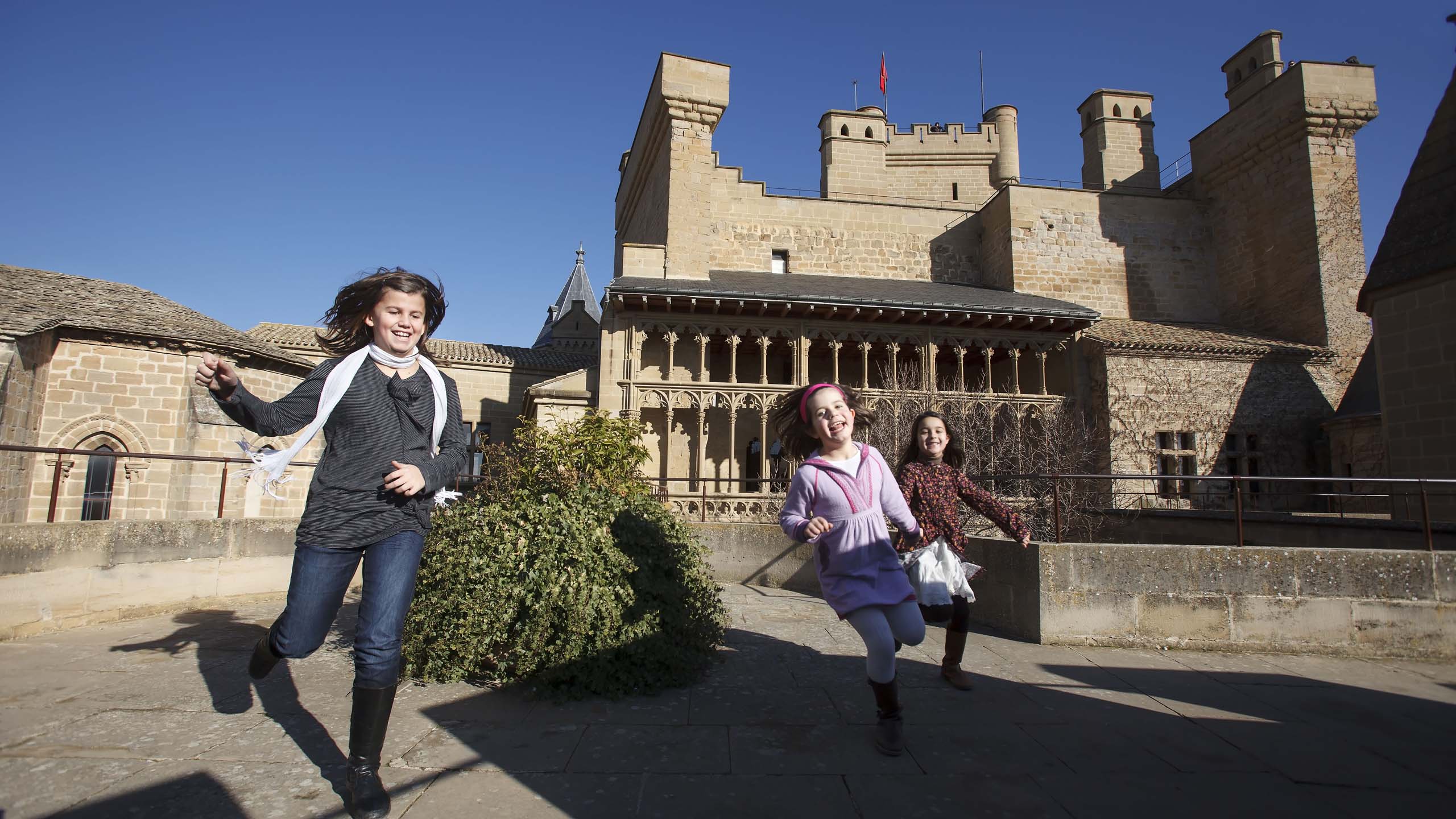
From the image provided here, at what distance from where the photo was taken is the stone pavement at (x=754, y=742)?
2477 mm

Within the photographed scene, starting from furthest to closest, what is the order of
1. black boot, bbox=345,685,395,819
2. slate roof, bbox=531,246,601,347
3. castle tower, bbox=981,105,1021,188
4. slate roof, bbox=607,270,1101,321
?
slate roof, bbox=531,246,601,347
castle tower, bbox=981,105,1021,188
slate roof, bbox=607,270,1101,321
black boot, bbox=345,685,395,819

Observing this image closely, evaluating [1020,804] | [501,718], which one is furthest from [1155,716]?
[501,718]

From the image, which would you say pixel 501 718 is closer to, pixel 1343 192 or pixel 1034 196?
pixel 1034 196

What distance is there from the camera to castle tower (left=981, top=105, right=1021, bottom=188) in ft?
99.5

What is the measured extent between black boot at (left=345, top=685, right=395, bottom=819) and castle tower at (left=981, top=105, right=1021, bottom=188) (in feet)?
106

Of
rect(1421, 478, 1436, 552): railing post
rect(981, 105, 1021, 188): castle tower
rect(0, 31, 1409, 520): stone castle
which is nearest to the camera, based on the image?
rect(1421, 478, 1436, 552): railing post

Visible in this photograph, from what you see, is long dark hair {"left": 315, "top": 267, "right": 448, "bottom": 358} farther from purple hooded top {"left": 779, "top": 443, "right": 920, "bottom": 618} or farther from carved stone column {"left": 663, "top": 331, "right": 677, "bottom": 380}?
carved stone column {"left": 663, "top": 331, "right": 677, "bottom": 380}

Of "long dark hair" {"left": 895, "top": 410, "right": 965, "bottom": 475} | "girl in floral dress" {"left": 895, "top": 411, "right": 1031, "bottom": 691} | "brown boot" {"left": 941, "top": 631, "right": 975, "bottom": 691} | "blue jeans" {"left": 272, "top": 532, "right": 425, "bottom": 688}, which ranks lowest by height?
"brown boot" {"left": 941, "top": 631, "right": 975, "bottom": 691}

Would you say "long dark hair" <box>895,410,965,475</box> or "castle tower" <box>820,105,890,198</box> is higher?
"castle tower" <box>820,105,890,198</box>

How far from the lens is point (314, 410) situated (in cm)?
264

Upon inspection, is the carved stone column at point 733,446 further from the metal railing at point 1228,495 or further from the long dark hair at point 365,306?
the long dark hair at point 365,306

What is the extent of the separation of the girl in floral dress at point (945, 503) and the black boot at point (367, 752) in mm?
2647

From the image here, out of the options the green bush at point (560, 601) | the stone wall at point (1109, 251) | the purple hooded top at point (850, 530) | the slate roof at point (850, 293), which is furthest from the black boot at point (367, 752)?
the stone wall at point (1109, 251)

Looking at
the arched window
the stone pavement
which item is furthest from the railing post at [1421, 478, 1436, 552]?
the arched window
